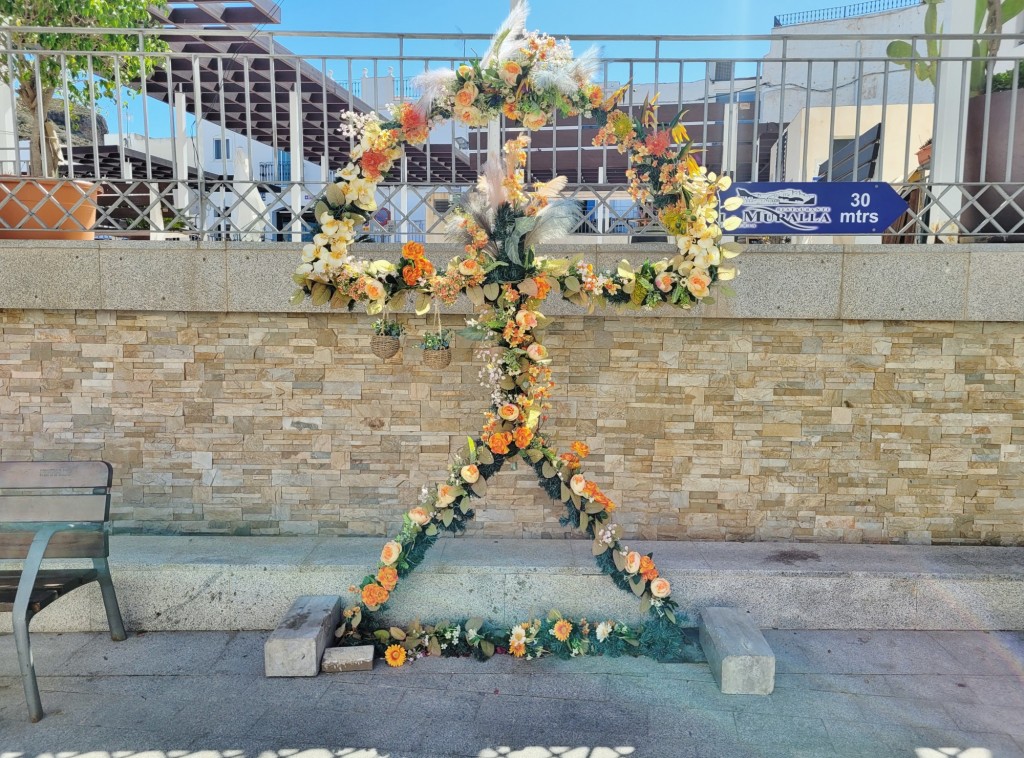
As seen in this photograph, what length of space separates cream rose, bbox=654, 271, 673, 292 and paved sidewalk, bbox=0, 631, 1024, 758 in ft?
6.40

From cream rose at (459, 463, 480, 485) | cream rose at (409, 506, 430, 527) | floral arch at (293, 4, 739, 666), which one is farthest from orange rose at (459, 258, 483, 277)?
cream rose at (409, 506, 430, 527)

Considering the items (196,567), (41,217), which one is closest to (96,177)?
(41,217)

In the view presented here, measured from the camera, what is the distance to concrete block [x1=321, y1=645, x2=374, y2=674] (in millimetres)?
3742

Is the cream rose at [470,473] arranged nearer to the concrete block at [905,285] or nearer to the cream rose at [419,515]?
the cream rose at [419,515]

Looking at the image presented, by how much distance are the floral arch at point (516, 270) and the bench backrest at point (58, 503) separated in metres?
1.45

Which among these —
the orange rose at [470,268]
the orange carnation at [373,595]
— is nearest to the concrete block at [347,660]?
the orange carnation at [373,595]

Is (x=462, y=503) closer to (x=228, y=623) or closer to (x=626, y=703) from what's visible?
(x=626, y=703)

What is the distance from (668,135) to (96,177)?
139 inches

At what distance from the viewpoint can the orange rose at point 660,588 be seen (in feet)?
12.7

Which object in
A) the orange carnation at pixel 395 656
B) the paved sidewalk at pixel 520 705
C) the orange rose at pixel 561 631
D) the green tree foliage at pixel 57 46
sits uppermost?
the green tree foliage at pixel 57 46

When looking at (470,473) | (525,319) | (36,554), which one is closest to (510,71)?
(525,319)

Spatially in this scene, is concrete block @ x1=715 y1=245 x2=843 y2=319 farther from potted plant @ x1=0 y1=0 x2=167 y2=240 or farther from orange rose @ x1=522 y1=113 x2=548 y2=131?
potted plant @ x1=0 y1=0 x2=167 y2=240

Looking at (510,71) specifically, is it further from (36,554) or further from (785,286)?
(36,554)

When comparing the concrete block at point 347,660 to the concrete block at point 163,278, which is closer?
the concrete block at point 347,660
